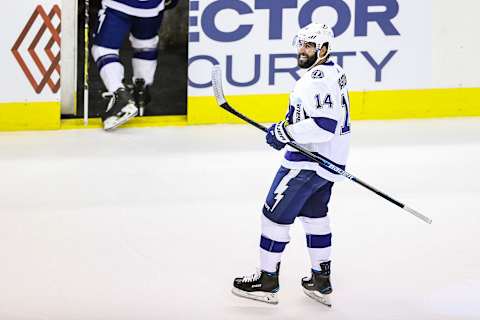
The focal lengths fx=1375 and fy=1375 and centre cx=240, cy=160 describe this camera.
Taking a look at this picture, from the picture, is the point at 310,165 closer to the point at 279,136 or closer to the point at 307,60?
the point at 279,136

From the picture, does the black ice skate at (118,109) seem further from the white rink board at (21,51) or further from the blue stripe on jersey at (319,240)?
the blue stripe on jersey at (319,240)

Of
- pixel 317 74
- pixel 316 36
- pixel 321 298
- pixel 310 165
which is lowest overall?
pixel 321 298

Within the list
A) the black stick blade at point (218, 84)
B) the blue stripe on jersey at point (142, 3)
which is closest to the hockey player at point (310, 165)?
the black stick blade at point (218, 84)

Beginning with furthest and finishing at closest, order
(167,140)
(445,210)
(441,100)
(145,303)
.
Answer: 1. (441,100)
2. (167,140)
3. (445,210)
4. (145,303)

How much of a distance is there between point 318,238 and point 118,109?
3795 millimetres

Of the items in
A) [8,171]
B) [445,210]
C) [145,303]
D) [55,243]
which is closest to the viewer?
[145,303]

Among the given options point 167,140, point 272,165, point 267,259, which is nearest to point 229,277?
point 267,259

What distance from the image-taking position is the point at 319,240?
21.2ft

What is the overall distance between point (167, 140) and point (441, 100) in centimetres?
214

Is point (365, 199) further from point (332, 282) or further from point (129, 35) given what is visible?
point (129, 35)

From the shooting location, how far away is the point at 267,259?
6.44m

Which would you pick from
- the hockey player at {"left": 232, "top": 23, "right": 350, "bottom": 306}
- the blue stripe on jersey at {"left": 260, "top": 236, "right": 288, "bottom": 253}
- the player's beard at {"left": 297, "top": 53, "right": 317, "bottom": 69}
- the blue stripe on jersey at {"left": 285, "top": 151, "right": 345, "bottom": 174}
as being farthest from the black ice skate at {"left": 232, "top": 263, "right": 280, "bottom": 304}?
the player's beard at {"left": 297, "top": 53, "right": 317, "bottom": 69}

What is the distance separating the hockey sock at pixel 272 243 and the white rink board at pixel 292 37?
3.67 m

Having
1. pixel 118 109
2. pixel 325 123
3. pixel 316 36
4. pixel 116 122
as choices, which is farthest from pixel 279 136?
pixel 118 109
